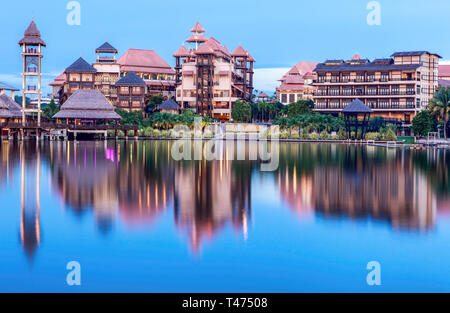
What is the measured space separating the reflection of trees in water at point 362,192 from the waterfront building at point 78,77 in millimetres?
66559

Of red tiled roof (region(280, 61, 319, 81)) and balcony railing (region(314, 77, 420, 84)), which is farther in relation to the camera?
red tiled roof (region(280, 61, 319, 81))

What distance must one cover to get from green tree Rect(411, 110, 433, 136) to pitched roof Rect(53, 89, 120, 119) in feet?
134

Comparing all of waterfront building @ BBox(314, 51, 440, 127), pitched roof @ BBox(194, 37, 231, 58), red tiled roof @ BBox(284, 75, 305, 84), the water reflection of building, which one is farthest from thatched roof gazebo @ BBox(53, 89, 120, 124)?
red tiled roof @ BBox(284, 75, 305, 84)

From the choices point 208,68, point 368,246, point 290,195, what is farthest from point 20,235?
point 208,68

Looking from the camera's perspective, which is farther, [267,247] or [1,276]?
[267,247]

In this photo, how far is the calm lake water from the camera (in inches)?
491

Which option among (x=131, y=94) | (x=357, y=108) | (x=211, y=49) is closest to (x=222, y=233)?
(x=357, y=108)

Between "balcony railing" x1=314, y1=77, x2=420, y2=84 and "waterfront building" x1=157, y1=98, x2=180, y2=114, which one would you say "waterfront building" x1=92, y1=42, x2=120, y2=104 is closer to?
"waterfront building" x1=157, y1=98, x2=180, y2=114

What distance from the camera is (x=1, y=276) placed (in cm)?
1248

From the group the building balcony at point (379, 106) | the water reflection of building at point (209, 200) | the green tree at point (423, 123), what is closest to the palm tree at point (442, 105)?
the green tree at point (423, 123)

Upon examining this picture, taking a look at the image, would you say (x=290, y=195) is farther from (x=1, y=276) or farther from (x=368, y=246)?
(x=1, y=276)

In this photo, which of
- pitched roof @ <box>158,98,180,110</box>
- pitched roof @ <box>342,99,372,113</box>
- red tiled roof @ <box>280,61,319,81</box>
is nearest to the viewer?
pitched roof @ <box>342,99,372,113</box>

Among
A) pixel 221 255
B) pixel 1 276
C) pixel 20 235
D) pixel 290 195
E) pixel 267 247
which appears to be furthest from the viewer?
pixel 290 195
